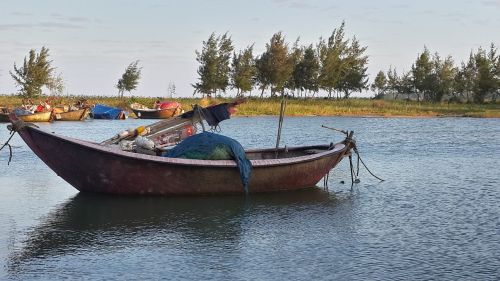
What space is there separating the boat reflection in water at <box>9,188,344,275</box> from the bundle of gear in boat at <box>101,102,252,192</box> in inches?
44.6

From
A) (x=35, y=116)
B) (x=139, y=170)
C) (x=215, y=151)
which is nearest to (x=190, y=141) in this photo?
(x=215, y=151)

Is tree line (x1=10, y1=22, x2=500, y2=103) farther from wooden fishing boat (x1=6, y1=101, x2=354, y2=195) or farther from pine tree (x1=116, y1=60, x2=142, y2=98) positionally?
wooden fishing boat (x1=6, y1=101, x2=354, y2=195)

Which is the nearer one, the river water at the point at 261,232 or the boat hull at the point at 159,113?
the river water at the point at 261,232

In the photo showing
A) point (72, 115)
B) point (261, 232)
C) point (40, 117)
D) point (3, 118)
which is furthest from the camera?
point (72, 115)

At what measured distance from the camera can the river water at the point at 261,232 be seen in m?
11.6

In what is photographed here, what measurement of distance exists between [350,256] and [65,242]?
544 centimetres

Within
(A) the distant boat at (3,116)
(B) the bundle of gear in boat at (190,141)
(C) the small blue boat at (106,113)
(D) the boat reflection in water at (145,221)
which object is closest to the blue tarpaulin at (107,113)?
(C) the small blue boat at (106,113)

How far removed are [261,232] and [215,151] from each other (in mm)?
4044

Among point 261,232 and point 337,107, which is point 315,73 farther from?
point 261,232

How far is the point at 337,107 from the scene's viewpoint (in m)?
82.2

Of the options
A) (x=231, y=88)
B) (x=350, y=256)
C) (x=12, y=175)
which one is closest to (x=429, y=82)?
(x=231, y=88)

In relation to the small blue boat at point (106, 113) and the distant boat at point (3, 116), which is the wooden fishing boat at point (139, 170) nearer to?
the distant boat at point (3, 116)

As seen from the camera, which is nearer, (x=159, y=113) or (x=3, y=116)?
(x=3, y=116)

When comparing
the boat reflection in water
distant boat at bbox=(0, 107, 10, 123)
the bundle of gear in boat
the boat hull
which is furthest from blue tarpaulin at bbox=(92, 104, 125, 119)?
the boat reflection in water
